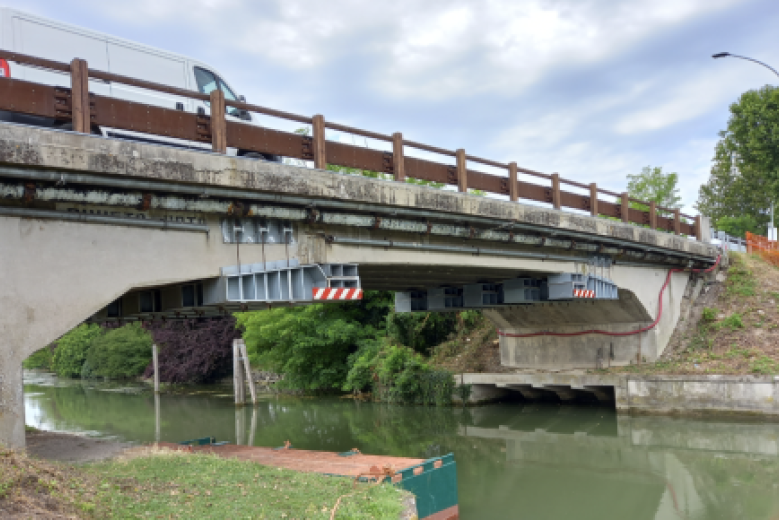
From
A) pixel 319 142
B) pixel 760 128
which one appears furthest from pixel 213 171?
pixel 760 128

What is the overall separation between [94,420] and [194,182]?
2085cm

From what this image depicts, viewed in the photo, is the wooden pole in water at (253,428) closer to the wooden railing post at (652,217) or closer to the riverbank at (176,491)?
the riverbank at (176,491)

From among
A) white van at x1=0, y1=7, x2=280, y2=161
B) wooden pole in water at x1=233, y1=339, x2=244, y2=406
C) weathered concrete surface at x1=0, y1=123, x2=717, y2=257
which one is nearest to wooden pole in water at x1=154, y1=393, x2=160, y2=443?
wooden pole in water at x1=233, y1=339, x2=244, y2=406

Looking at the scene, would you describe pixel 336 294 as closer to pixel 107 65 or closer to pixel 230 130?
pixel 230 130

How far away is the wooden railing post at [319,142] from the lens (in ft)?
33.4

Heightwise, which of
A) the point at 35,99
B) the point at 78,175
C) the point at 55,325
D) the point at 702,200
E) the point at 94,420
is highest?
the point at 702,200

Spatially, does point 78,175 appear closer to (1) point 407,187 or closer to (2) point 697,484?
(1) point 407,187

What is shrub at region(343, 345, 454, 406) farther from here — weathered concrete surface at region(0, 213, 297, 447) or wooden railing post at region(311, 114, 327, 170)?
weathered concrete surface at region(0, 213, 297, 447)

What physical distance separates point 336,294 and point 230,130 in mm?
3031

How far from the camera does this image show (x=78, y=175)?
761cm

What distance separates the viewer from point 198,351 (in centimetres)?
3866

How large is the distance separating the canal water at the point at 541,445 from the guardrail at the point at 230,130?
18.7 feet

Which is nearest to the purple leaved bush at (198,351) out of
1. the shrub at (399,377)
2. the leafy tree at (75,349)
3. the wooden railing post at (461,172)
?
the shrub at (399,377)

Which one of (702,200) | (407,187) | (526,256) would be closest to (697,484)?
(526,256)
